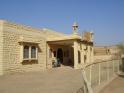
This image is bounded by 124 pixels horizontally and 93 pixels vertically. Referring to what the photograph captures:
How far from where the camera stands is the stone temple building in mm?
13195

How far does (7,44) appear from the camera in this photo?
1332cm

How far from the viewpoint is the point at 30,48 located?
1530 centimetres

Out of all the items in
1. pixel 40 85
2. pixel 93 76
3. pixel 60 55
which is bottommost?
pixel 40 85

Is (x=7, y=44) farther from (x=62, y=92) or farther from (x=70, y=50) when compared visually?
(x=70, y=50)

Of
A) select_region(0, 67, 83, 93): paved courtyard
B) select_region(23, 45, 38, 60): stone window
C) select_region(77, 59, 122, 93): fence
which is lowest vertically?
select_region(0, 67, 83, 93): paved courtyard

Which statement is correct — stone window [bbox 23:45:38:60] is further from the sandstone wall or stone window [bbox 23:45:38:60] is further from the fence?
the fence

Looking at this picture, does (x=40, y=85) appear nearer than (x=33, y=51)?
Yes

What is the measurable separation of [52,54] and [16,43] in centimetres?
609

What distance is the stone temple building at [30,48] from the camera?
43.3 ft

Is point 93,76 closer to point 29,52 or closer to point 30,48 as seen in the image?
point 29,52

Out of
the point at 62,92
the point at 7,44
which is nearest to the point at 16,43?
the point at 7,44

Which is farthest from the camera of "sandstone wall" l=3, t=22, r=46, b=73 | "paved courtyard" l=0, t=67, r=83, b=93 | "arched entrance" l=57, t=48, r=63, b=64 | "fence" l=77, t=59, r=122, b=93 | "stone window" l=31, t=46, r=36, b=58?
"arched entrance" l=57, t=48, r=63, b=64

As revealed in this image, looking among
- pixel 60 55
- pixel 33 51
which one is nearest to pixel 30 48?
pixel 33 51

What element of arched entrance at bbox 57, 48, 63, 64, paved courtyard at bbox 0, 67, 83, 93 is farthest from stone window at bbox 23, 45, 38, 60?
arched entrance at bbox 57, 48, 63, 64
